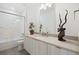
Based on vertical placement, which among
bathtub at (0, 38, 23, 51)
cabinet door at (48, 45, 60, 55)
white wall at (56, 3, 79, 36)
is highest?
white wall at (56, 3, 79, 36)

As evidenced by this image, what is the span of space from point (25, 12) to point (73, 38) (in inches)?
→ 108

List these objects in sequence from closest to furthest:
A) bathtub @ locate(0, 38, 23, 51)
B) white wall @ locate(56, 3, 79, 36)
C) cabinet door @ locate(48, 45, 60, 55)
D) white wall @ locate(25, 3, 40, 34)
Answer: cabinet door @ locate(48, 45, 60, 55), white wall @ locate(56, 3, 79, 36), bathtub @ locate(0, 38, 23, 51), white wall @ locate(25, 3, 40, 34)

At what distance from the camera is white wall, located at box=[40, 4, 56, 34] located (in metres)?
1.94

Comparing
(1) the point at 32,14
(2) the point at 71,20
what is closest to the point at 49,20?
(2) the point at 71,20

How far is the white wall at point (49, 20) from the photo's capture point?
6.35ft

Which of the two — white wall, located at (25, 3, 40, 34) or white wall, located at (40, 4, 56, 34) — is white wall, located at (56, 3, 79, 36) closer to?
white wall, located at (40, 4, 56, 34)

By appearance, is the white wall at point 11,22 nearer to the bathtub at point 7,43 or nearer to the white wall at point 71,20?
the bathtub at point 7,43

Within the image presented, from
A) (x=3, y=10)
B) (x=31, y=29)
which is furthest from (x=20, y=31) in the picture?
(x=3, y=10)

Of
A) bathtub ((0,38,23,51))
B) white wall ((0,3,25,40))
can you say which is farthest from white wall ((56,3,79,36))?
bathtub ((0,38,23,51))

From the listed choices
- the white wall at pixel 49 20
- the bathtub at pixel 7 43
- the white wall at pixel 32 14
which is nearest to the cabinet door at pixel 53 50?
the white wall at pixel 49 20

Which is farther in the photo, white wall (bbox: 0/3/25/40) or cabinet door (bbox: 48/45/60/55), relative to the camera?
white wall (bbox: 0/3/25/40)

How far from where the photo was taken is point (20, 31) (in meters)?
3.32

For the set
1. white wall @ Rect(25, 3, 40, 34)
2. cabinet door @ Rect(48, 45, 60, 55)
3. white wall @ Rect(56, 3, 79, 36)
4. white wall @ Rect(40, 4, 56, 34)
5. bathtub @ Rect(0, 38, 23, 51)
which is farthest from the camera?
white wall @ Rect(25, 3, 40, 34)

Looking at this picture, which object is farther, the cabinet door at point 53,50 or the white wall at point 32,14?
the white wall at point 32,14
